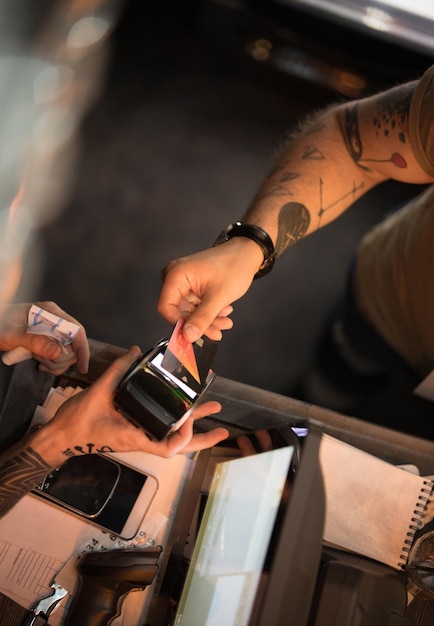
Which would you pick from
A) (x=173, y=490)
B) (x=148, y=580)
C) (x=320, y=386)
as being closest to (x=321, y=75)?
(x=320, y=386)

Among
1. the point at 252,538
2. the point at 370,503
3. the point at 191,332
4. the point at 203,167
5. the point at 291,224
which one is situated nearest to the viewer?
the point at 252,538

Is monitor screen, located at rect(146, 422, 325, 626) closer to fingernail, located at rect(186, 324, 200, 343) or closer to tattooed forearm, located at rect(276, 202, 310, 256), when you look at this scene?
fingernail, located at rect(186, 324, 200, 343)

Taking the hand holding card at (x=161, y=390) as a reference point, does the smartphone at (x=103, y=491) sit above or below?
below

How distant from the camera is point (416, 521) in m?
1.11

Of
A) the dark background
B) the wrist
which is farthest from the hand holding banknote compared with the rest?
the dark background

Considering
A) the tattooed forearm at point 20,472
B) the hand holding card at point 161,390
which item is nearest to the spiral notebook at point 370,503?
the hand holding card at point 161,390

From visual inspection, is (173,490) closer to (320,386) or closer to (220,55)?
(320,386)

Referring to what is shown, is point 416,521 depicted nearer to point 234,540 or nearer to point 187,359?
point 234,540

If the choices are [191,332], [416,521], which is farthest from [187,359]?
[416,521]

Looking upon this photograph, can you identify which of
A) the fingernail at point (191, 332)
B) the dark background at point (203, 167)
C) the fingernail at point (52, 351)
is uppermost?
the dark background at point (203, 167)

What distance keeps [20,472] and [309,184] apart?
2.79 feet

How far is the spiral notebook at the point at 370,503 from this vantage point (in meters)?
1.08

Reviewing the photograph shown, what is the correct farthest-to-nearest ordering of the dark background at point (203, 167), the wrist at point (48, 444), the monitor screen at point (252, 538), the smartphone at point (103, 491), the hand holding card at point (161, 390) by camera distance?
the dark background at point (203, 167) → the smartphone at point (103, 491) → the wrist at point (48, 444) → the hand holding card at point (161, 390) → the monitor screen at point (252, 538)

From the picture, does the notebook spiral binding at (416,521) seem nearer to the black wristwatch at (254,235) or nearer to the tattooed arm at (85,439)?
the tattooed arm at (85,439)
